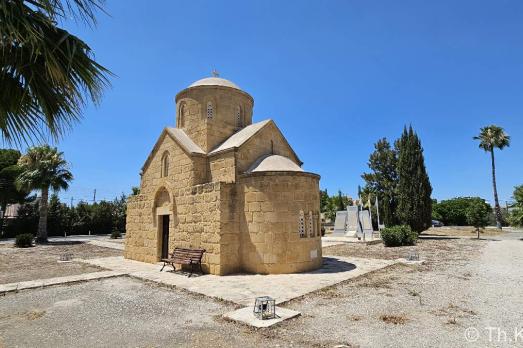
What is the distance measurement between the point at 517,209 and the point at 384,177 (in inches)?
395

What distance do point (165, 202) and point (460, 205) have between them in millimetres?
50146

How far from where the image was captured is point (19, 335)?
5.50 meters

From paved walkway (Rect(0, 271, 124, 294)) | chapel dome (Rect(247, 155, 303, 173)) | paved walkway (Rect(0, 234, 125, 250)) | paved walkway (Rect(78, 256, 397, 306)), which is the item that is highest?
chapel dome (Rect(247, 155, 303, 173))

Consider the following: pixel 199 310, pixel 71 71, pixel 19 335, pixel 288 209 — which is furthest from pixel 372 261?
pixel 71 71

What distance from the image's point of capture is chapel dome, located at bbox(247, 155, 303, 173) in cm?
1127

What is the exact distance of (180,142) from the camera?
13.1m

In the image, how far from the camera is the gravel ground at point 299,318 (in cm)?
515

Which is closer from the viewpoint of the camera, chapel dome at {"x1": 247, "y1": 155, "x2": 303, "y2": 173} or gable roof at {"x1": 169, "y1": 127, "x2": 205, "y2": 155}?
chapel dome at {"x1": 247, "y1": 155, "x2": 303, "y2": 173}

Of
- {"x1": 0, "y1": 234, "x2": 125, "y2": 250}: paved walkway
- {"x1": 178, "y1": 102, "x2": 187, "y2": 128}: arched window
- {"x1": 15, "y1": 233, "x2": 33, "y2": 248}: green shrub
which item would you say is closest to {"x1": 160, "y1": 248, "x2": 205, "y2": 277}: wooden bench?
{"x1": 178, "y1": 102, "x2": 187, "y2": 128}: arched window

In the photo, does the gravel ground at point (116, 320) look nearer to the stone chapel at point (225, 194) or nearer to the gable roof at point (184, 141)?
the stone chapel at point (225, 194)

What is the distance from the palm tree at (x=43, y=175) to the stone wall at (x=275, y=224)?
2121cm

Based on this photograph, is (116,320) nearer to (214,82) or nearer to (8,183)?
(214,82)

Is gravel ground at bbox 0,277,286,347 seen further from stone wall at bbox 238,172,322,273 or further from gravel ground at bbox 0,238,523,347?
stone wall at bbox 238,172,322,273

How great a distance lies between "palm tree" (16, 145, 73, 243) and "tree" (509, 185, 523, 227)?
35.6m
